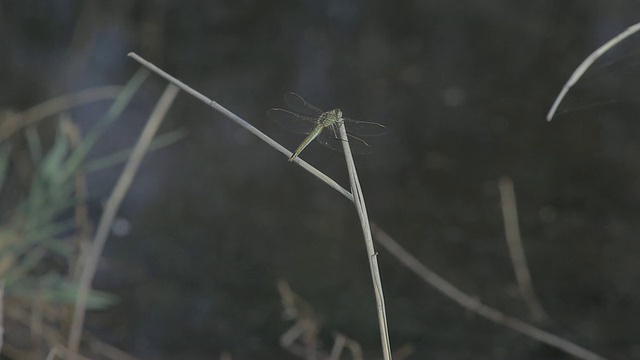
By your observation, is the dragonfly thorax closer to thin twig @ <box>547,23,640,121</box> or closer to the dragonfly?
the dragonfly

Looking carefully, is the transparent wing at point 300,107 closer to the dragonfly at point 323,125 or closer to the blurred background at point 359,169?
the dragonfly at point 323,125

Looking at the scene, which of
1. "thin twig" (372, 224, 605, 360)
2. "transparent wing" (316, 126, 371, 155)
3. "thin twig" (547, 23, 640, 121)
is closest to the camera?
"thin twig" (547, 23, 640, 121)

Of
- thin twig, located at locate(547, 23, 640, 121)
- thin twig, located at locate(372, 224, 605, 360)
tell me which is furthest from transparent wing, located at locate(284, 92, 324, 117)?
thin twig, located at locate(547, 23, 640, 121)

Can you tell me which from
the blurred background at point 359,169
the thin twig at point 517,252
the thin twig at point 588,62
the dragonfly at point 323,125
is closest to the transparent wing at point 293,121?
the dragonfly at point 323,125

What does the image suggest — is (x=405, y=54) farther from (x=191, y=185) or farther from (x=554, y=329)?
(x=554, y=329)

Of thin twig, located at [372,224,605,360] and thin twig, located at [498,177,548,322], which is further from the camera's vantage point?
thin twig, located at [498,177,548,322]

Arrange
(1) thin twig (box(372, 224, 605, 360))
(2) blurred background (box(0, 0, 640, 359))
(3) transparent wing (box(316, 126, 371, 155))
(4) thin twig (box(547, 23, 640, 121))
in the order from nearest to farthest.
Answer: (4) thin twig (box(547, 23, 640, 121))
(3) transparent wing (box(316, 126, 371, 155))
(1) thin twig (box(372, 224, 605, 360))
(2) blurred background (box(0, 0, 640, 359))
